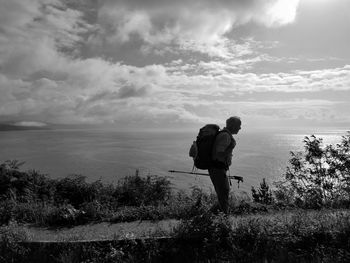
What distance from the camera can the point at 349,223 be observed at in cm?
500

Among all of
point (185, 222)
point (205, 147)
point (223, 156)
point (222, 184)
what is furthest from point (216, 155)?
point (185, 222)

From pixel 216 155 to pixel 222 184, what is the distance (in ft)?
1.85

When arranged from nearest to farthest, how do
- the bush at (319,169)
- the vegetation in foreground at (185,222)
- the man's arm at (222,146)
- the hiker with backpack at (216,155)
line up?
the vegetation in foreground at (185,222) → the man's arm at (222,146) → the hiker with backpack at (216,155) → the bush at (319,169)

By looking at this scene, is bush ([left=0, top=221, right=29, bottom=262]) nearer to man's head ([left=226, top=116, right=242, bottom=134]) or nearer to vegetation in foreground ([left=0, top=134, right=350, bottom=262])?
vegetation in foreground ([left=0, top=134, right=350, bottom=262])

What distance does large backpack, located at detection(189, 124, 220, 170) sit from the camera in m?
5.91

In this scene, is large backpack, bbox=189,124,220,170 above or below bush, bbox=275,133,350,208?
above

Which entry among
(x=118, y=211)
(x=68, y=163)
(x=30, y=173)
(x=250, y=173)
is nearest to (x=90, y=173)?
(x=68, y=163)

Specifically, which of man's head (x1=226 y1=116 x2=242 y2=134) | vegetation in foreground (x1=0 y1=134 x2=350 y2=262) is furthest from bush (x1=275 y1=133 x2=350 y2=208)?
man's head (x1=226 y1=116 x2=242 y2=134)

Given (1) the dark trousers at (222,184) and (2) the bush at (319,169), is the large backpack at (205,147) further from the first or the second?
(2) the bush at (319,169)

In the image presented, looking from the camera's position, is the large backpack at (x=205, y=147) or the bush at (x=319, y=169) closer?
the large backpack at (x=205, y=147)

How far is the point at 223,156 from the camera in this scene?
228 inches

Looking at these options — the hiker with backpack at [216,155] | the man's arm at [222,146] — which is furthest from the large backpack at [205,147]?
the man's arm at [222,146]

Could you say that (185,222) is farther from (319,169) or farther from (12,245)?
(319,169)

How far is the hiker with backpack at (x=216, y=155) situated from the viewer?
5.84 metres
